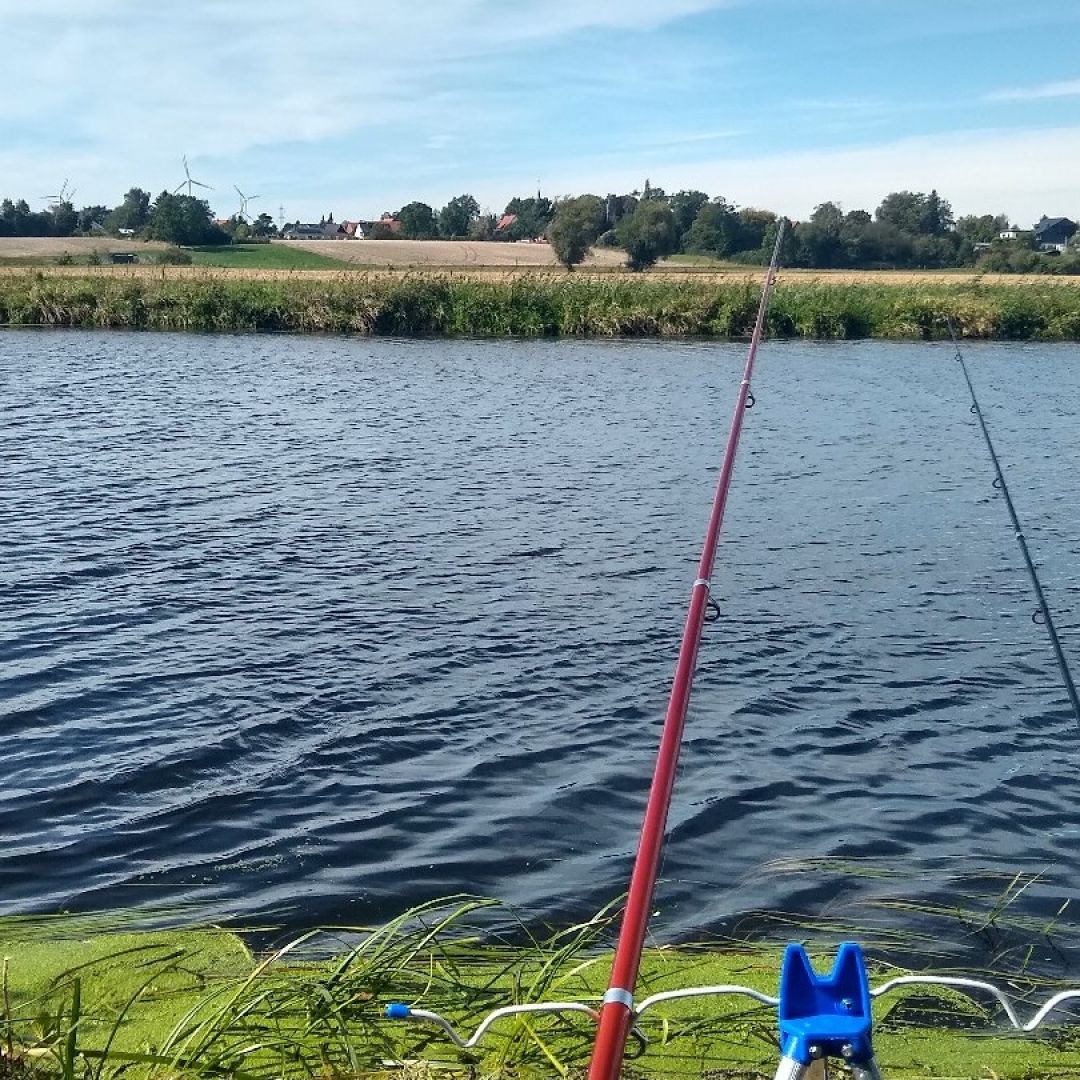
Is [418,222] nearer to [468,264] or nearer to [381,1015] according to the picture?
[468,264]

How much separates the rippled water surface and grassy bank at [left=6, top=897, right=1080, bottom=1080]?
863mm

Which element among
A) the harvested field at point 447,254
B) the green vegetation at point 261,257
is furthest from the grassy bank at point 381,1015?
the green vegetation at point 261,257

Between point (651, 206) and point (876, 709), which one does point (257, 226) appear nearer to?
point (651, 206)

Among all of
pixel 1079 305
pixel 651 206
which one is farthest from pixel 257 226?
pixel 1079 305

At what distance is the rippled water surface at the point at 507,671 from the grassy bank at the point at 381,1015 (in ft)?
2.83

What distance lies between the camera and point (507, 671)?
33.2 feet

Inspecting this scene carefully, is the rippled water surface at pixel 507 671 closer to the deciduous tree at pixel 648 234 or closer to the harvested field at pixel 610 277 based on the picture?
the harvested field at pixel 610 277

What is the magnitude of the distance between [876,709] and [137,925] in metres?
5.49

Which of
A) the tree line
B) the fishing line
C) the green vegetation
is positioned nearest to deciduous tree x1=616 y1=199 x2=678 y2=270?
the tree line

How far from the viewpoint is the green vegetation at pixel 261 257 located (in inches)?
3202

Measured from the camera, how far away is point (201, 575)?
41.4 feet

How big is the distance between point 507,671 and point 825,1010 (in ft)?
25.0

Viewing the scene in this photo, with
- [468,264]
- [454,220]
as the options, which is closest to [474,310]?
[468,264]

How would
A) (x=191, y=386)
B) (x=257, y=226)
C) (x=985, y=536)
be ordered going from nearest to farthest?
(x=985, y=536) < (x=191, y=386) < (x=257, y=226)
